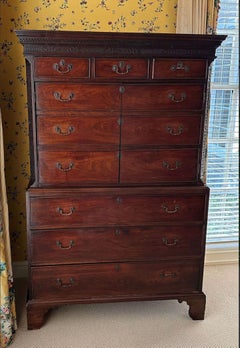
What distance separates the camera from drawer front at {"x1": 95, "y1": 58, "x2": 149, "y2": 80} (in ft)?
6.34

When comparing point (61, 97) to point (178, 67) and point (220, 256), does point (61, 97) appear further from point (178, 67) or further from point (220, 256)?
point (220, 256)

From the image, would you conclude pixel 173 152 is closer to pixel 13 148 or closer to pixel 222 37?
pixel 222 37

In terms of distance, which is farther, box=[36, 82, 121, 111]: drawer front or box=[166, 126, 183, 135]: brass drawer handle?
box=[166, 126, 183, 135]: brass drawer handle

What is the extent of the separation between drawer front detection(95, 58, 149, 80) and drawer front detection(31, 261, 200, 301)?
1.08m

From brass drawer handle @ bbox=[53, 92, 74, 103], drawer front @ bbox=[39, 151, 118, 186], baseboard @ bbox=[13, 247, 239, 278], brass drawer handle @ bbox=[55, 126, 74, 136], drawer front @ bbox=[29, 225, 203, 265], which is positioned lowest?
baseboard @ bbox=[13, 247, 239, 278]

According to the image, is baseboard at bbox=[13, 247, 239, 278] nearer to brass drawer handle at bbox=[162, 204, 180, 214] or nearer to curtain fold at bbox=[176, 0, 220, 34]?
brass drawer handle at bbox=[162, 204, 180, 214]

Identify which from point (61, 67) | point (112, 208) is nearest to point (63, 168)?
point (112, 208)

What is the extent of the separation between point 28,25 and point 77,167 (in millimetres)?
1083

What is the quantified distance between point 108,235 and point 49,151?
1.93 feet

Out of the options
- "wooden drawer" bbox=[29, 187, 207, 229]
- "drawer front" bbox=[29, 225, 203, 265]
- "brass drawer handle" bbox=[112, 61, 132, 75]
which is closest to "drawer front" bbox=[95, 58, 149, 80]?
"brass drawer handle" bbox=[112, 61, 132, 75]

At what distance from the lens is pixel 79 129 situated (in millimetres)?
1981

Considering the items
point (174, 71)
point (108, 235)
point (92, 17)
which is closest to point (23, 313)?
point (108, 235)

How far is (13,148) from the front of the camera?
8.46 feet

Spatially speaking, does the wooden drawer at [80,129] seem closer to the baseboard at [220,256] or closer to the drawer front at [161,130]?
the drawer front at [161,130]
